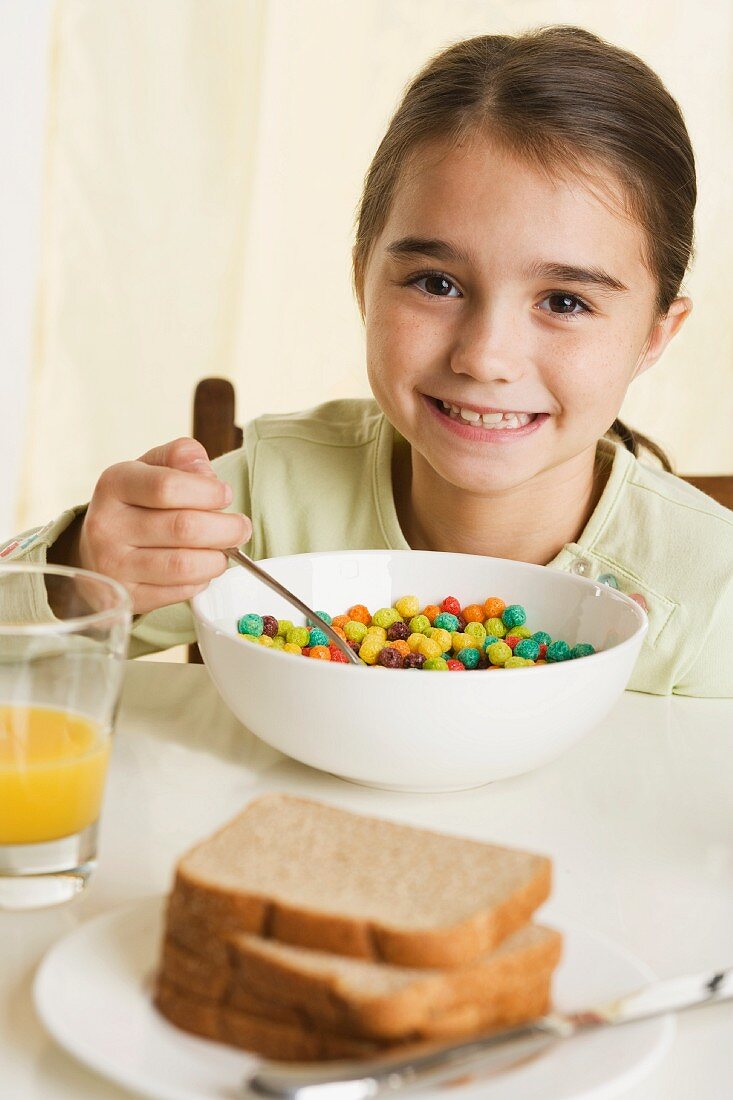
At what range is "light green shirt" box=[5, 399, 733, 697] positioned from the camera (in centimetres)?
123

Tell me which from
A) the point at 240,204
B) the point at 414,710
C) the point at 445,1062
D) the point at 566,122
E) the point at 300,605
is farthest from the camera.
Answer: the point at 240,204

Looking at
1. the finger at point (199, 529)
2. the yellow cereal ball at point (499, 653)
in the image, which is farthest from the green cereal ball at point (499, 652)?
the finger at point (199, 529)

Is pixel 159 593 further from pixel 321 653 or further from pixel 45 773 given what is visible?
pixel 45 773

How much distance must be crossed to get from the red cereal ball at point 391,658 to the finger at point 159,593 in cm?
16

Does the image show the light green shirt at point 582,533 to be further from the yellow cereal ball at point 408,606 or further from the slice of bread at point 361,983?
the slice of bread at point 361,983

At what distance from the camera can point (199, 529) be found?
97cm

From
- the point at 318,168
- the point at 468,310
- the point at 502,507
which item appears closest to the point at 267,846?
the point at 468,310

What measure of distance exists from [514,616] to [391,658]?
0.40ft

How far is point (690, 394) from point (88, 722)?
2582 millimetres

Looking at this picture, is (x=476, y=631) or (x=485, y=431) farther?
(x=485, y=431)

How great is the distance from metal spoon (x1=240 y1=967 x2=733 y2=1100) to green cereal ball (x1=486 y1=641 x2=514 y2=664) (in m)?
0.44

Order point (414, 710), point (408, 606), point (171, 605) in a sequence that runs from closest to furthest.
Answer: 1. point (414, 710)
2. point (408, 606)
3. point (171, 605)

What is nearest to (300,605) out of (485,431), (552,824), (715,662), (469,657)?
(469,657)

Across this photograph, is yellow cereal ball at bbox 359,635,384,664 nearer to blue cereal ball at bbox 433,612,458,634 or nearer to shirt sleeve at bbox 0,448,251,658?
blue cereal ball at bbox 433,612,458,634
